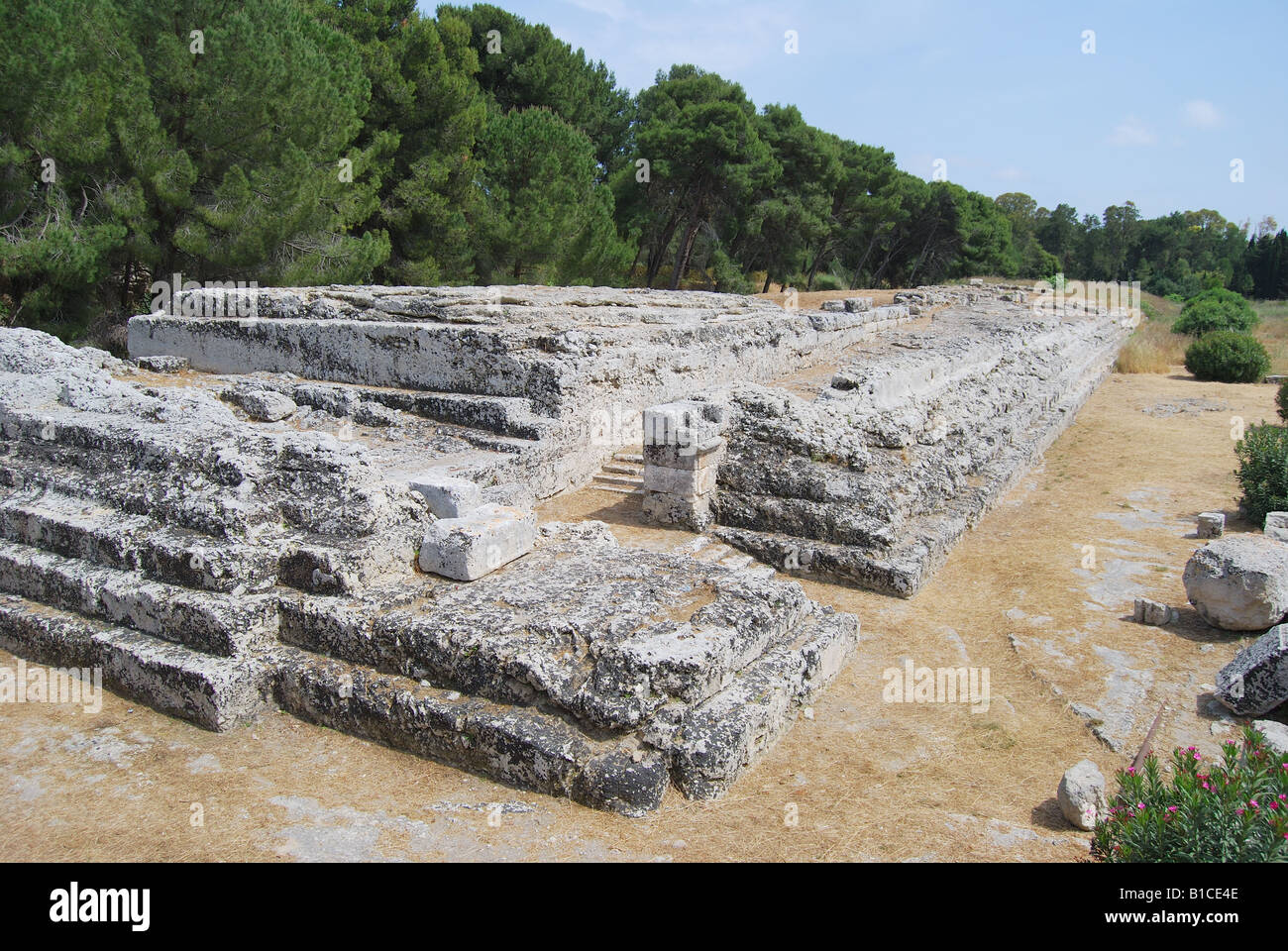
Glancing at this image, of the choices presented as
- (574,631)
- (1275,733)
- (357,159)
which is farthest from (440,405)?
(357,159)

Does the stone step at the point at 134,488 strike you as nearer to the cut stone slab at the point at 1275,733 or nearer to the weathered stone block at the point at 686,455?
the weathered stone block at the point at 686,455

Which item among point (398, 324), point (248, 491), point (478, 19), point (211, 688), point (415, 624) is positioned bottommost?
point (211, 688)

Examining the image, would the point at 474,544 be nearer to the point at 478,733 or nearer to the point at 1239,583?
the point at 478,733

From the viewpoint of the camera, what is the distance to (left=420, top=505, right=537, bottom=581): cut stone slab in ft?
14.2

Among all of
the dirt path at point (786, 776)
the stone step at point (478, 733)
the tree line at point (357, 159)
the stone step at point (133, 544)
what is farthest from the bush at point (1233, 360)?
the stone step at point (133, 544)

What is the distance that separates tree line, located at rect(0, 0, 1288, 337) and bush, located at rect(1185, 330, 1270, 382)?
1311 cm

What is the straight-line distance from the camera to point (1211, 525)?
7516 mm

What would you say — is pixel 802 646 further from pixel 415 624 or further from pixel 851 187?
pixel 851 187

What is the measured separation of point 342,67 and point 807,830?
16265mm

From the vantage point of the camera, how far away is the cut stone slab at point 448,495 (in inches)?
200

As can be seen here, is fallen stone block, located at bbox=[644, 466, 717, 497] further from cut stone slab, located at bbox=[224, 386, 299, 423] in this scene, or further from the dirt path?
cut stone slab, located at bbox=[224, 386, 299, 423]

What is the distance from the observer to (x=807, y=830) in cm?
333

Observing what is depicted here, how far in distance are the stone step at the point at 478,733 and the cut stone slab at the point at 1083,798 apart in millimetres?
1597
